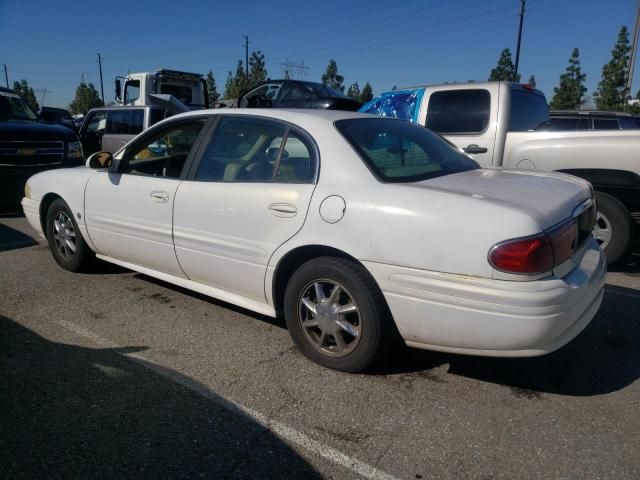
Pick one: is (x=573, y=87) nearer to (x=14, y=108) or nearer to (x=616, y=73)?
(x=616, y=73)

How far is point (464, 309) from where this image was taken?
2.58 meters

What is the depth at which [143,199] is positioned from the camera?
13.2ft

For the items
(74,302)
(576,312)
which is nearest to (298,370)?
(576,312)

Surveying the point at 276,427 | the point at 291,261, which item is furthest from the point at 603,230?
the point at 276,427

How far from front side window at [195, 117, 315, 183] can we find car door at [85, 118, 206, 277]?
23 cm

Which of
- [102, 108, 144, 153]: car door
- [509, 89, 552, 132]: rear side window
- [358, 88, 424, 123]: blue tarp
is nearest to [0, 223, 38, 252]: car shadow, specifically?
[102, 108, 144, 153]: car door

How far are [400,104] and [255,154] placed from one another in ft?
11.9

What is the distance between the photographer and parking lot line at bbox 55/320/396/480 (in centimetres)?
228

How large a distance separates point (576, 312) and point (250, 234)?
1.93 metres

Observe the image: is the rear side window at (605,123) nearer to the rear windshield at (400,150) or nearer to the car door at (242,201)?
the rear windshield at (400,150)

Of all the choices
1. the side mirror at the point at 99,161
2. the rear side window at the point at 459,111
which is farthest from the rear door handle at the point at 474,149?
the side mirror at the point at 99,161

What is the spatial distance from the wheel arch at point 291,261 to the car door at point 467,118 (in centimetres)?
310

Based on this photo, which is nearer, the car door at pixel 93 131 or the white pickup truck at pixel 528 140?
the white pickup truck at pixel 528 140

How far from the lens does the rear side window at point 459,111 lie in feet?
19.4
